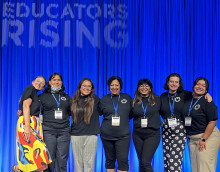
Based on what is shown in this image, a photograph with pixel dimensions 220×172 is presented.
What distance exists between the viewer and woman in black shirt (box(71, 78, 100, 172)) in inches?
128

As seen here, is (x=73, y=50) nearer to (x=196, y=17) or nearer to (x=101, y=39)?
(x=101, y=39)

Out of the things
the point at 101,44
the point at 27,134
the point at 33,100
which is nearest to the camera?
the point at 27,134

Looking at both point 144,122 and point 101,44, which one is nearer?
point 144,122

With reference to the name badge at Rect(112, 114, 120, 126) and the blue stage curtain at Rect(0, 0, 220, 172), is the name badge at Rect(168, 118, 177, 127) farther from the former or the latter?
the blue stage curtain at Rect(0, 0, 220, 172)

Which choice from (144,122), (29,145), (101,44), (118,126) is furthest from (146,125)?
(101,44)

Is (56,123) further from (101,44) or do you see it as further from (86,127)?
(101,44)

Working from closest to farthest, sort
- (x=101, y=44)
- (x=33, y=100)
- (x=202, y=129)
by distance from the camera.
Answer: (x=202, y=129)
(x=33, y=100)
(x=101, y=44)

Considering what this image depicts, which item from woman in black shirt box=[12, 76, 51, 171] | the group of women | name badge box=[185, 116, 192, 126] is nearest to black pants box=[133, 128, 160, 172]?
the group of women

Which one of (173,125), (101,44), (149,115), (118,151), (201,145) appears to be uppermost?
(101,44)

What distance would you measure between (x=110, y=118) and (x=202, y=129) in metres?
1.14

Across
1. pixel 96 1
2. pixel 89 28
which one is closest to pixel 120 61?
pixel 89 28

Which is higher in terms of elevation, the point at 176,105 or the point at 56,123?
the point at 176,105

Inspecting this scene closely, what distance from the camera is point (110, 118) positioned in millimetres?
3297

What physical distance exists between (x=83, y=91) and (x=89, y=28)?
1.85 m
